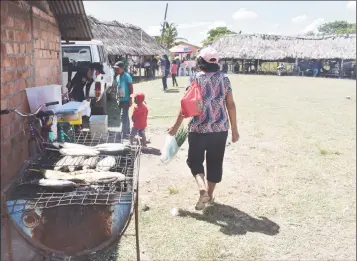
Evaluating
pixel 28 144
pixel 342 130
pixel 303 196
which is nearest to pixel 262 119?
pixel 342 130

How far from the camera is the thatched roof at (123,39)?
20797mm

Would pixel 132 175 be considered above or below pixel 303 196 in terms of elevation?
above

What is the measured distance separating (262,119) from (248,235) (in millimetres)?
7004

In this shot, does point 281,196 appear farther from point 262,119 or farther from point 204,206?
point 262,119

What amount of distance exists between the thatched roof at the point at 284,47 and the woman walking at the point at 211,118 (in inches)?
1195

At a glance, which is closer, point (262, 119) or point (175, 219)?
point (175, 219)

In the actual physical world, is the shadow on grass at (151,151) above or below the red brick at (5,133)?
below

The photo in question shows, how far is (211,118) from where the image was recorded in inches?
152

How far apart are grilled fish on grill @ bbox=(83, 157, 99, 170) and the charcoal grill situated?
30cm

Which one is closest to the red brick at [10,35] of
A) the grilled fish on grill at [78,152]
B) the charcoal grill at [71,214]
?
the grilled fish on grill at [78,152]

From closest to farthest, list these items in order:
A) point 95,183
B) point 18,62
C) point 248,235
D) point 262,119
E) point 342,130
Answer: point 95,183 → point 18,62 → point 248,235 → point 342,130 → point 262,119

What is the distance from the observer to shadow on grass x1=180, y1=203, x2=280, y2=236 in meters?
3.82

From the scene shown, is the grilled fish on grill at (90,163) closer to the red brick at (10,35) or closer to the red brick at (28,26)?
the red brick at (10,35)

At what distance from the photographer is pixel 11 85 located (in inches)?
107
